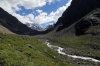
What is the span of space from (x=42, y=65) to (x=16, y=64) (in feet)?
18.0

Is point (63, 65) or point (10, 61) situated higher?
point (10, 61)

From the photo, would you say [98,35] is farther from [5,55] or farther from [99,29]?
[5,55]

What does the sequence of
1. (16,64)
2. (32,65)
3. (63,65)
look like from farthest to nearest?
(63,65), (32,65), (16,64)

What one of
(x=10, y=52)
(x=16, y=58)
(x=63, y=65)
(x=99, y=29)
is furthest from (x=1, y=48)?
(x=99, y=29)

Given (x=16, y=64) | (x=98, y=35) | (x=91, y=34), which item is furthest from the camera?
(x=91, y=34)

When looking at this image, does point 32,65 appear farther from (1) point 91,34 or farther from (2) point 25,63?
(1) point 91,34

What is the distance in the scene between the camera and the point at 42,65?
26.3m

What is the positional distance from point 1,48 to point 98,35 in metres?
169

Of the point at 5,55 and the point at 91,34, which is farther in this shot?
the point at 91,34

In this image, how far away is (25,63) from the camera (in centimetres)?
2298

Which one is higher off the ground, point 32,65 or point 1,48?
point 1,48

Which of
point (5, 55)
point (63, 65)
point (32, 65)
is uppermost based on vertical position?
point (5, 55)

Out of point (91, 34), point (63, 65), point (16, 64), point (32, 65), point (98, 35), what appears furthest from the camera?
point (91, 34)

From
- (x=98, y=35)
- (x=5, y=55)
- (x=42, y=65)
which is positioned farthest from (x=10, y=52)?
(x=98, y=35)
